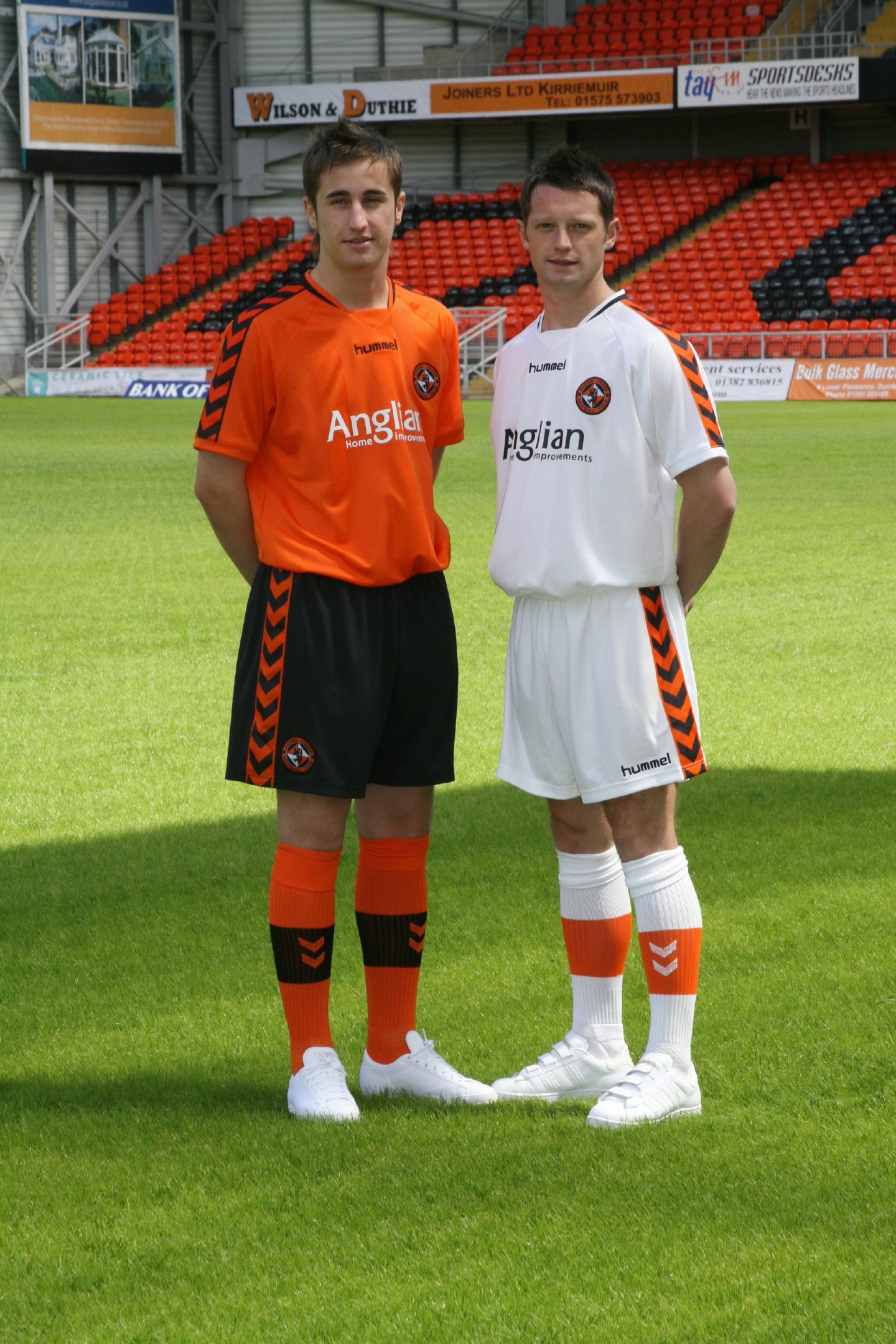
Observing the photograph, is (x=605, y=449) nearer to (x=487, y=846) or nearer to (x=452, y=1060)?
(x=452, y=1060)

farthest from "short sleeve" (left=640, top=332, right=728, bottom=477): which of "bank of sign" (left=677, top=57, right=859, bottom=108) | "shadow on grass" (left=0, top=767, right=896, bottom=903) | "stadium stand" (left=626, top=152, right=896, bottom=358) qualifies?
A: "bank of sign" (left=677, top=57, right=859, bottom=108)

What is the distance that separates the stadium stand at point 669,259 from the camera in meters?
31.0

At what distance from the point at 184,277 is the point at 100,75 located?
15.8 ft

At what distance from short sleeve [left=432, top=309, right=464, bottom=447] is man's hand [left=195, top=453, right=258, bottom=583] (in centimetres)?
43

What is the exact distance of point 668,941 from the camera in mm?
3008

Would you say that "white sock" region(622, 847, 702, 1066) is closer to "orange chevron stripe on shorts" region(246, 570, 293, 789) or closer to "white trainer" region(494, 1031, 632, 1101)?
"white trainer" region(494, 1031, 632, 1101)

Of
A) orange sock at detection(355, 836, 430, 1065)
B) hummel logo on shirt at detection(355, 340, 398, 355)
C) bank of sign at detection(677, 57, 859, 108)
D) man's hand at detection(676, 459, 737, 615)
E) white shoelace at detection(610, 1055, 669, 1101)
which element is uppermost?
bank of sign at detection(677, 57, 859, 108)

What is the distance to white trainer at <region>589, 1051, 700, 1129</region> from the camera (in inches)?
114

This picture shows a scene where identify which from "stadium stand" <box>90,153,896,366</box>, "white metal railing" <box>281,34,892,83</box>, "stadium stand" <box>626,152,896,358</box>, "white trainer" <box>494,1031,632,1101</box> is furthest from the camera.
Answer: "white metal railing" <box>281,34,892,83</box>

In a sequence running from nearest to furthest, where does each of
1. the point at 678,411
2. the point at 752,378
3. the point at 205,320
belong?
the point at 678,411 < the point at 752,378 < the point at 205,320

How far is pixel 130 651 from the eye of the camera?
824 cm

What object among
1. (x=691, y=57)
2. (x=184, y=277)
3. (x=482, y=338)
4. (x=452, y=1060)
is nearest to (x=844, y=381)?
(x=482, y=338)

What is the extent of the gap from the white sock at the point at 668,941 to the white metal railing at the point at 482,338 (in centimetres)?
2556

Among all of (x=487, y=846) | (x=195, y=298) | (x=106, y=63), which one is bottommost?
(x=487, y=846)
